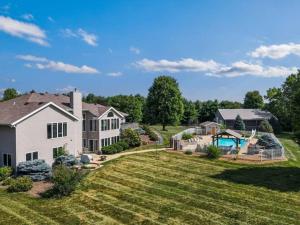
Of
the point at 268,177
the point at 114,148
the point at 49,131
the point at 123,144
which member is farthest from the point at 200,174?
the point at 123,144

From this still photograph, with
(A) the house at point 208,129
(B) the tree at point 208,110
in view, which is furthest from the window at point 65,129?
(B) the tree at point 208,110

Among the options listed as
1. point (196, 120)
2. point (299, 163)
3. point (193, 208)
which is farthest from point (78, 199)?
point (196, 120)

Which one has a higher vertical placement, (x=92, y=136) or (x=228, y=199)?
(x=92, y=136)

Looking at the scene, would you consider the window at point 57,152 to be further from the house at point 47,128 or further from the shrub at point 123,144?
the shrub at point 123,144

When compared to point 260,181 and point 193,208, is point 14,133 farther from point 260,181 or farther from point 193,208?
point 260,181

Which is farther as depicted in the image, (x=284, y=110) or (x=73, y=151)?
(x=284, y=110)

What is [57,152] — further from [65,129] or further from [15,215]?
[15,215]

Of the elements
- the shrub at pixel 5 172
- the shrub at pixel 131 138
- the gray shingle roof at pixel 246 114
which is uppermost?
the gray shingle roof at pixel 246 114

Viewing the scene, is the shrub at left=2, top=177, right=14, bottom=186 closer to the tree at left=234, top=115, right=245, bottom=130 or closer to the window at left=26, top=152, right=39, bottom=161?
the window at left=26, top=152, right=39, bottom=161
